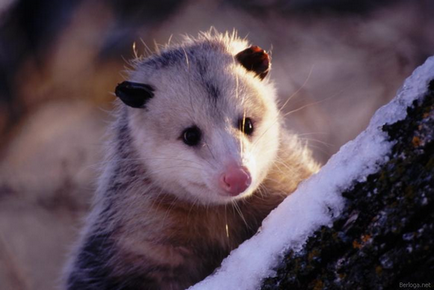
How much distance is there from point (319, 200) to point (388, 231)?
0.19m

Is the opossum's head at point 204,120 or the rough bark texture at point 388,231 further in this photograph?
the opossum's head at point 204,120

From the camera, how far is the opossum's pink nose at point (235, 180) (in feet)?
5.63

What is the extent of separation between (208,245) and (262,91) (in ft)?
2.00

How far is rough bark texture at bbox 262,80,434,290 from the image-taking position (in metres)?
1.09

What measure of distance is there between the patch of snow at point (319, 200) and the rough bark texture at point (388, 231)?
2 cm

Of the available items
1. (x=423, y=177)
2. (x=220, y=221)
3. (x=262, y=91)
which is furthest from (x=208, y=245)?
(x=423, y=177)

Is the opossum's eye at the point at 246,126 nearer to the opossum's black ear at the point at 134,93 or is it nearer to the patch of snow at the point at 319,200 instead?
the opossum's black ear at the point at 134,93

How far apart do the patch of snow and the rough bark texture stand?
20 mm

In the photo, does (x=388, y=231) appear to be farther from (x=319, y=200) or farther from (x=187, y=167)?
(x=187, y=167)

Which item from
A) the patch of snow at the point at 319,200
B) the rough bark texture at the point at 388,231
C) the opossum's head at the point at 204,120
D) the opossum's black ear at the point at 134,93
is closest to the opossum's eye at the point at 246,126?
the opossum's head at the point at 204,120

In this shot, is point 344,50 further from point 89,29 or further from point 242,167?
point 242,167

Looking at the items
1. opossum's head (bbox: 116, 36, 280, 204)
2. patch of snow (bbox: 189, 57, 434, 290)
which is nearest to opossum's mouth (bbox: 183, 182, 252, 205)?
opossum's head (bbox: 116, 36, 280, 204)

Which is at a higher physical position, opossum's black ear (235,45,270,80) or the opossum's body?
opossum's black ear (235,45,270,80)

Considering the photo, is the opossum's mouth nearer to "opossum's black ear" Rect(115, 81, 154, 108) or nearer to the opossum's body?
the opossum's body
